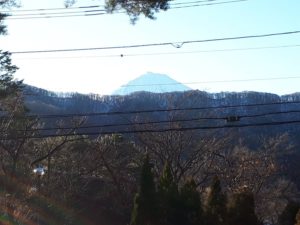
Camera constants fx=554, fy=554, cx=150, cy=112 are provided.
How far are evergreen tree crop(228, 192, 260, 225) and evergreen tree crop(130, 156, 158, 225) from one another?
679 centimetres

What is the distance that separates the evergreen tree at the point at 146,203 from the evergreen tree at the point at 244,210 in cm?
679

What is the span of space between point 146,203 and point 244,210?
7531 millimetres

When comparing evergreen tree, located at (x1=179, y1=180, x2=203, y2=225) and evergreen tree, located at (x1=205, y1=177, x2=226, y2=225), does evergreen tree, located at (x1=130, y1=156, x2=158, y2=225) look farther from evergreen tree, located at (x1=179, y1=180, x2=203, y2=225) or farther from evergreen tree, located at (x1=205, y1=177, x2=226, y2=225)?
evergreen tree, located at (x1=205, y1=177, x2=226, y2=225)

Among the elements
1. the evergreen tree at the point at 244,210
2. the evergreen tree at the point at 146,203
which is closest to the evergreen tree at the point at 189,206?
A: the evergreen tree at the point at 146,203

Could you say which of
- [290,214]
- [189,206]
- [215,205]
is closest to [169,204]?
[189,206]

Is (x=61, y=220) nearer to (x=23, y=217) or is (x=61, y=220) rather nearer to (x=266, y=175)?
(x=23, y=217)

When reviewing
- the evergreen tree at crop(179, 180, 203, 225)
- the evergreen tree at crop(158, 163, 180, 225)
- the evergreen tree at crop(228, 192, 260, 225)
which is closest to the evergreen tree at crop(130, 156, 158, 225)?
the evergreen tree at crop(158, 163, 180, 225)

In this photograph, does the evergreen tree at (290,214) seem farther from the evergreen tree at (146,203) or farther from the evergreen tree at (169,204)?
the evergreen tree at (146,203)

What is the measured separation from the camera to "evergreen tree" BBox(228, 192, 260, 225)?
17906mm

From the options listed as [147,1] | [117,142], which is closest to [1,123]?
[117,142]

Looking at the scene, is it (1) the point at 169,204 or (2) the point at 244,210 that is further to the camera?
(1) the point at 169,204

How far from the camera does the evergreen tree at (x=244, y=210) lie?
17.9 metres

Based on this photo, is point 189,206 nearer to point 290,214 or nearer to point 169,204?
point 169,204

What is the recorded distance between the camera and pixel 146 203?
2470 centimetres
